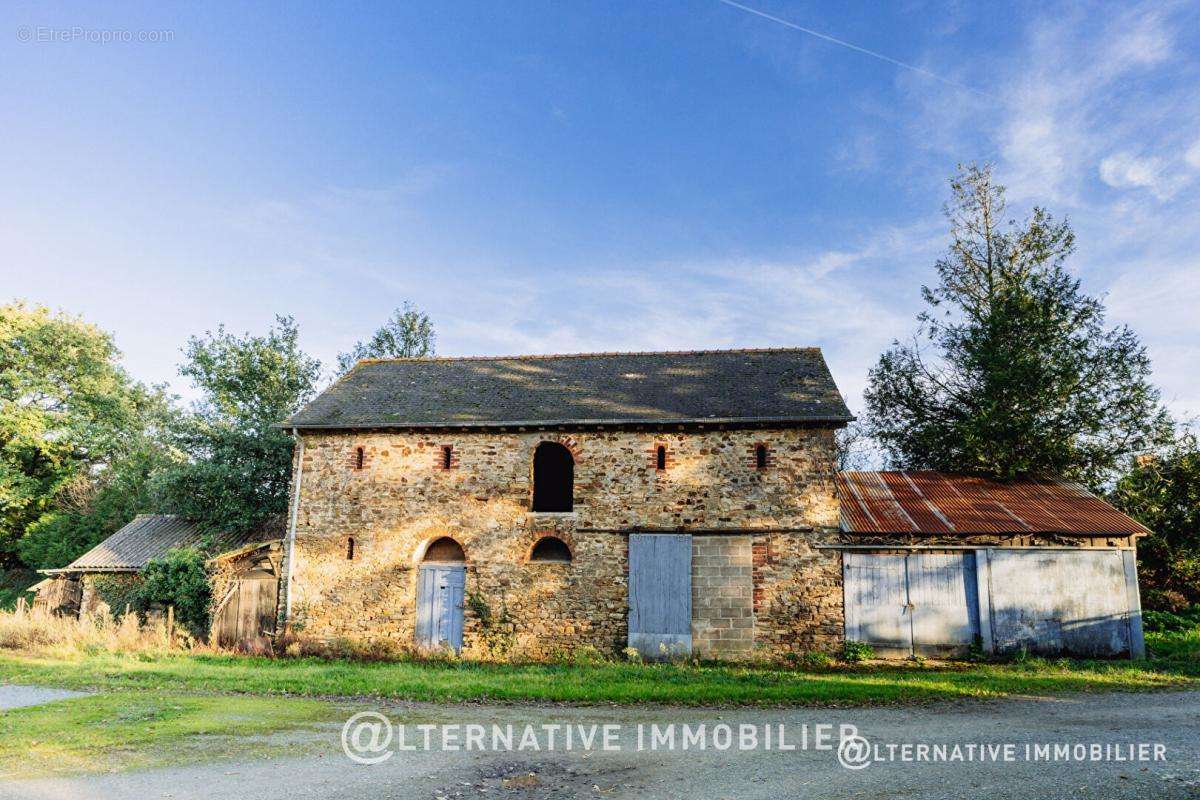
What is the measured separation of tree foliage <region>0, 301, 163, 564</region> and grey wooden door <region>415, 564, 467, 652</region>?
18.1m

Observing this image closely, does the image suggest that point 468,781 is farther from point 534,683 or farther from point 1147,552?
point 1147,552

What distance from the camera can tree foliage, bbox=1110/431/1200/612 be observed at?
17.7m

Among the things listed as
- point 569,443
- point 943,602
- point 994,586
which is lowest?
point 943,602

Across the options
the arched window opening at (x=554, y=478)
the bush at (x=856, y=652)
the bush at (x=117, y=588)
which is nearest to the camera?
the bush at (x=856, y=652)

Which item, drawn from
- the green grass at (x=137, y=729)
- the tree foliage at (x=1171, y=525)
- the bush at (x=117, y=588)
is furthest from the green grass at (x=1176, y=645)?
the bush at (x=117, y=588)

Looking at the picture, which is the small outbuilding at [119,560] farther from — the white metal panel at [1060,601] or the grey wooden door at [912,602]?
the white metal panel at [1060,601]

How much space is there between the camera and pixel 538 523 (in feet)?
51.8

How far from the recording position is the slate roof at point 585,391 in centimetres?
1592

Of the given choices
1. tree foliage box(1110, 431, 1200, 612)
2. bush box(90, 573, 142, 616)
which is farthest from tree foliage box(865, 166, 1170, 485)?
bush box(90, 573, 142, 616)

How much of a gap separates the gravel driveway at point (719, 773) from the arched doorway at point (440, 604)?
643 centimetres

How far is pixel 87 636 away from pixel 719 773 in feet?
51.4

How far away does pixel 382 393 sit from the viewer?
18281mm

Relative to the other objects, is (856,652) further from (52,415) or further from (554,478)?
(52,415)

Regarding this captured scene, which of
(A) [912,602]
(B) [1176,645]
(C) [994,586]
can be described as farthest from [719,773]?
(B) [1176,645]
